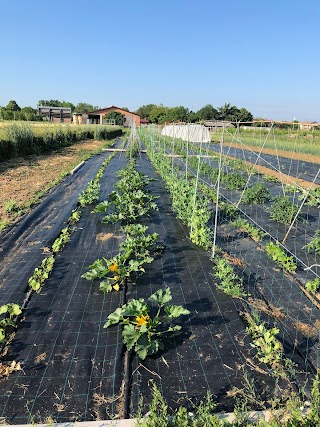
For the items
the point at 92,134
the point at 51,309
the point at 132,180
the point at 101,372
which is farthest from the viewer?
the point at 92,134

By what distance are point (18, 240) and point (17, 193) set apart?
3.79 metres

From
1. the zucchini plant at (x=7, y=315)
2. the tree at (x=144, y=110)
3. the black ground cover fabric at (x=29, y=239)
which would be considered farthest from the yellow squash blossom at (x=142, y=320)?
the tree at (x=144, y=110)

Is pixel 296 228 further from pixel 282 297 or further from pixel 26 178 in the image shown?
pixel 26 178

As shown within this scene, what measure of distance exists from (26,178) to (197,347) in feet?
31.9

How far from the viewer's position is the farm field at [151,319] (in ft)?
8.43

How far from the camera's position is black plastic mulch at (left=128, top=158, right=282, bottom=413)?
2.61 meters

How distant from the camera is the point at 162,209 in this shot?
291 inches

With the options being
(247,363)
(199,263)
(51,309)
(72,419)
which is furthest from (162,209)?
(72,419)

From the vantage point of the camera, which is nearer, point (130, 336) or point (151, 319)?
point (130, 336)

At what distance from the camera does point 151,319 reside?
3.33 m

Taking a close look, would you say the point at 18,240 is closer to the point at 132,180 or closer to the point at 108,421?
the point at 132,180

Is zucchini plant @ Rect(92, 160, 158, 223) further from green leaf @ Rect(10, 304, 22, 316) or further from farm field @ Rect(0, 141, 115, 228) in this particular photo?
green leaf @ Rect(10, 304, 22, 316)

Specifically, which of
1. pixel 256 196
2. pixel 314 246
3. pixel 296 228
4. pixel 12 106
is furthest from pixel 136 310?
pixel 12 106

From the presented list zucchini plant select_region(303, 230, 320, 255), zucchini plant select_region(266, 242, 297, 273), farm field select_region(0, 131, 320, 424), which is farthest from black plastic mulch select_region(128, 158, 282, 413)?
zucchini plant select_region(303, 230, 320, 255)
